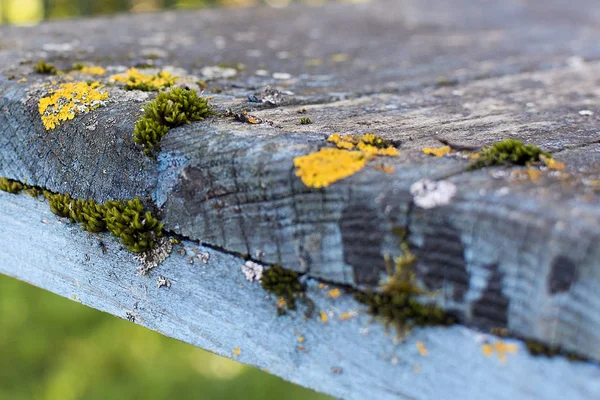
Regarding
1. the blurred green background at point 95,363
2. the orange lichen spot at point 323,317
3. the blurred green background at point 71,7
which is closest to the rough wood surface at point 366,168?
the orange lichen spot at point 323,317

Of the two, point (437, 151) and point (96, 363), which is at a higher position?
point (437, 151)

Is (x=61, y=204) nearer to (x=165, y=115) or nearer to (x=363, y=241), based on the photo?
(x=165, y=115)

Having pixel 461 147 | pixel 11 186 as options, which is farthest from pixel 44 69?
pixel 461 147

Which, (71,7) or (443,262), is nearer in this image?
(443,262)

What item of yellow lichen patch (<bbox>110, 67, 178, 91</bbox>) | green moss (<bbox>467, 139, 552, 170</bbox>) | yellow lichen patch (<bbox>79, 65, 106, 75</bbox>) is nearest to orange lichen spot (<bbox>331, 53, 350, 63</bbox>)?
yellow lichen patch (<bbox>110, 67, 178, 91</bbox>)

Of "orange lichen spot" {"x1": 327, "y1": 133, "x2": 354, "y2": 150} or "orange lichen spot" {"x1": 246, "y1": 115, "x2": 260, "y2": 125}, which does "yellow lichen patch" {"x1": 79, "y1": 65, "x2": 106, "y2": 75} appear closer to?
"orange lichen spot" {"x1": 246, "y1": 115, "x2": 260, "y2": 125}

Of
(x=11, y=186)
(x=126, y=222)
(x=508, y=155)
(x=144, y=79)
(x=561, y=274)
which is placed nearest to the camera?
(x=561, y=274)

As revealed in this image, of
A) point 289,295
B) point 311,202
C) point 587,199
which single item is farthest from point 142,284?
point 587,199

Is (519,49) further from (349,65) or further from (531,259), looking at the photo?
(531,259)
